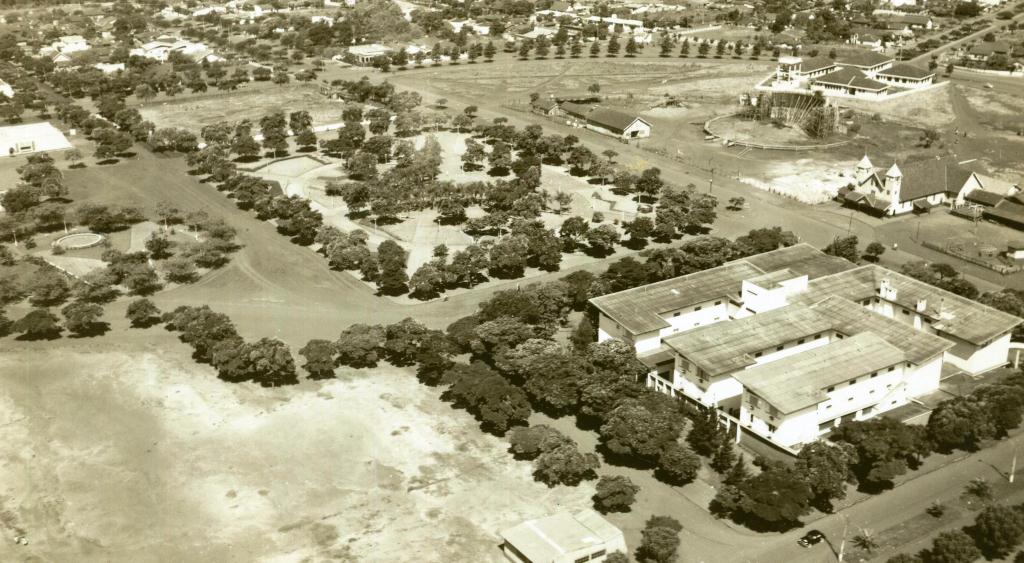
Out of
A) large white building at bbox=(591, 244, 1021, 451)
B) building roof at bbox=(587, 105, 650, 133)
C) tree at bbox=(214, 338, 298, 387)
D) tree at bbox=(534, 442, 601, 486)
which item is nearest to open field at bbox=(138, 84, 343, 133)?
building roof at bbox=(587, 105, 650, 133)

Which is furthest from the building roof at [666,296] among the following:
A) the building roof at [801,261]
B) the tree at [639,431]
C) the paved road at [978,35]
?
the paved road at [978,35]

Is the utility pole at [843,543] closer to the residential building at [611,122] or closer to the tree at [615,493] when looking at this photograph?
the tree at [615,493]

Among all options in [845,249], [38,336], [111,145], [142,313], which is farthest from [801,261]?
[111,145]

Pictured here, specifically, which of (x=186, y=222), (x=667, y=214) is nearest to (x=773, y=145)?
(x=667, y=214)

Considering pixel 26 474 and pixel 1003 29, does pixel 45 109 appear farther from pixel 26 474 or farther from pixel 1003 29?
pixel 1003 29

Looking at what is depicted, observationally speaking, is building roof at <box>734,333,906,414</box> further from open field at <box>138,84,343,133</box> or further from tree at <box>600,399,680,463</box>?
open field at <box>138,84,343,133</box>

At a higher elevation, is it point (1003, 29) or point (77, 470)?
point (1003, 29)

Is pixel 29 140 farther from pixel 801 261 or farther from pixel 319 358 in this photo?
pixel 801 261
